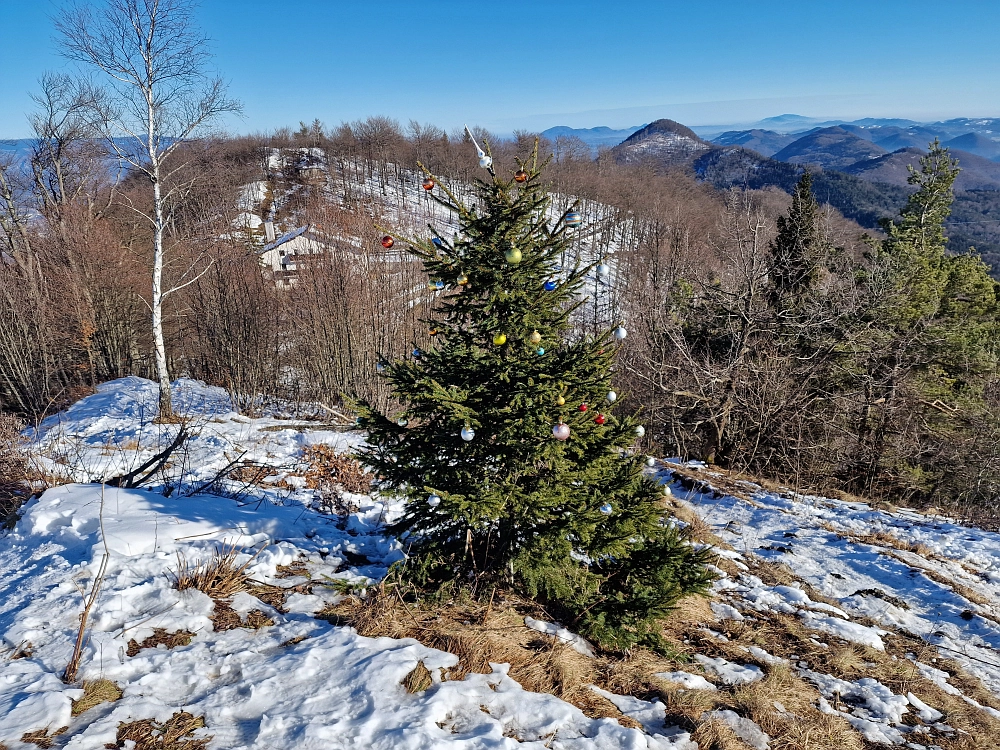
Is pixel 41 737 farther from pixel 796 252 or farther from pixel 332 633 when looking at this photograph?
pixel 796 252

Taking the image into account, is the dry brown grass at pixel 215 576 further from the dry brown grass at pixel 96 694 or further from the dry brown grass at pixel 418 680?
the dry brown grass at pixel 418 680

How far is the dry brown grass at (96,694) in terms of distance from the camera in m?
2.83

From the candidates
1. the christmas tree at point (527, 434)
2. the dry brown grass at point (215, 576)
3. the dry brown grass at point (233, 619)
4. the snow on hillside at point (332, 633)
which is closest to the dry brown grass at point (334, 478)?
the snow on hillside at point (332, 633)

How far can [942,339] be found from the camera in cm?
1394

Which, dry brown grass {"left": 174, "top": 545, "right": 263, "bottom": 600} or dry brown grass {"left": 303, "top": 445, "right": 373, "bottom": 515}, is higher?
dry brown grass {"left": 174, "top": 545, "right": 263, "bottom": 600}

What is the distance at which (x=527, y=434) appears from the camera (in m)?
4.00

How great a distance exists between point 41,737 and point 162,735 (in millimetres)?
569

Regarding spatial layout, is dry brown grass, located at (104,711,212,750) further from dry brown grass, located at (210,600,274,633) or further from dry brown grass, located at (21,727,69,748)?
dry brown grass, located at (210,600,274,633)

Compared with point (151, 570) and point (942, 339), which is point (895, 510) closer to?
point (942, 339)

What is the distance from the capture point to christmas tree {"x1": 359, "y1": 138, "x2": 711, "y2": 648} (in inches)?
157

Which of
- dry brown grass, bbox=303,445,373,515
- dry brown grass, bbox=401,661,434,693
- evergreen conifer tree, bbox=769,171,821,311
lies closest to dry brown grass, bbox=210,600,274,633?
dry brown grass, bbox=401,661,434,693

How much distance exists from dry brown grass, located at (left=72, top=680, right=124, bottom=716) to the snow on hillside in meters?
0.04

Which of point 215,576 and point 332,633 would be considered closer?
point 332,633

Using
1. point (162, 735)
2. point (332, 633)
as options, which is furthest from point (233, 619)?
point (162, 735)
